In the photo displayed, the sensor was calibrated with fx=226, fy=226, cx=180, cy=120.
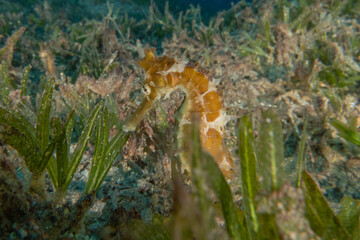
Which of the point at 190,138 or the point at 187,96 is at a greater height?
the point at 187,96

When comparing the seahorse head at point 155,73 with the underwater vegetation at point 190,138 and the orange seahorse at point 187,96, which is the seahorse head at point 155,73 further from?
the underwater vegetation at point 190,138

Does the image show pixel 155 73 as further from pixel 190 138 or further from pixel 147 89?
pixel 190 138

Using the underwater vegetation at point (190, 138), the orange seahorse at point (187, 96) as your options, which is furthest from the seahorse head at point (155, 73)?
the underwater vegetation at point (190, 138)

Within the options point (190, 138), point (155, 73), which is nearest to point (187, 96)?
point (155, 73)

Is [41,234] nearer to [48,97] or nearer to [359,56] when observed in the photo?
[48,97]

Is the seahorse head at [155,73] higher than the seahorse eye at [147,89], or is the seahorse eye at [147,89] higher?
the seahorse head at [155,73]

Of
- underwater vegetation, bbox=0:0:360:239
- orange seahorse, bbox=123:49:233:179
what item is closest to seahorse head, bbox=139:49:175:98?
orange seahorse, bbox=123:49:233:179

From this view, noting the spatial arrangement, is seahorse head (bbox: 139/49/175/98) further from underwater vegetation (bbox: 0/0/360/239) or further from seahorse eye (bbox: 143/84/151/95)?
underwater vegetation (bbox: 0/0/360/239)
